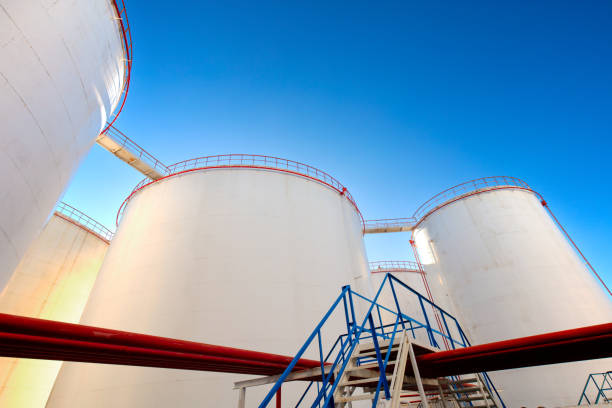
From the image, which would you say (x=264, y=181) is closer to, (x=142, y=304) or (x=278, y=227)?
(x=278, y=227)

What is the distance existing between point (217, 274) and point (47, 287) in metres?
8.55

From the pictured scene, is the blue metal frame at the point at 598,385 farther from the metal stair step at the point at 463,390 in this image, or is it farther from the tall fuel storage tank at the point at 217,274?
the tall fuel storage tank at the point at 217,274

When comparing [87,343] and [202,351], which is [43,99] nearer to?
[87,343]

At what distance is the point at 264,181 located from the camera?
10.1 meters

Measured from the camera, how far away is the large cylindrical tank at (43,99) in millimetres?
3875

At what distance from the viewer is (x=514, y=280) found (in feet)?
37.5

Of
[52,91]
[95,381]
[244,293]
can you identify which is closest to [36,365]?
[95,381]

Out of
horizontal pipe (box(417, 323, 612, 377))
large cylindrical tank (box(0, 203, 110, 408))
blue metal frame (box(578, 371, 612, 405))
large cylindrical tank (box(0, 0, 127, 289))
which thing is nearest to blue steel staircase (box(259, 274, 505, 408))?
horizontal pipe (box(417, 323, 612, 377))

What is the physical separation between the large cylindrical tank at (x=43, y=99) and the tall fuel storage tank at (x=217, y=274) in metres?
3.15

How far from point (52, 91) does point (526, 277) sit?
1433 cm

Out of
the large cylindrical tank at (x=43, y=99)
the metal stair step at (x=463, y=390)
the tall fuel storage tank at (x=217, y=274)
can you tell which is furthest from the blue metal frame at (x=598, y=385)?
the large cylindrical tank at (x=43, y=99)

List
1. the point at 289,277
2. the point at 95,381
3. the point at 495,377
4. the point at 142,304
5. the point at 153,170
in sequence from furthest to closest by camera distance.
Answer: the point at 153,170 → the point at 495,377 → the point at 289,277 → the point at 142,304 → the point at 95,381

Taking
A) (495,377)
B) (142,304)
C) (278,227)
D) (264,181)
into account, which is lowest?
(495,377)

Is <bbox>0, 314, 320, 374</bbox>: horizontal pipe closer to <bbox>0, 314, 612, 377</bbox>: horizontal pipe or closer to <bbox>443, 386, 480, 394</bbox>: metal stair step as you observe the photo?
<bbox>0, 314, 612, 377</bbox>: horizontal pipe
